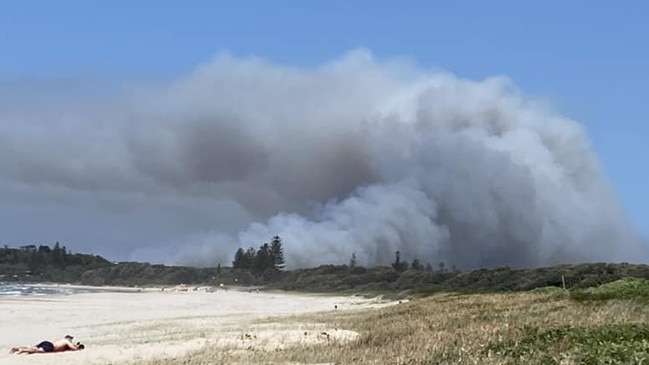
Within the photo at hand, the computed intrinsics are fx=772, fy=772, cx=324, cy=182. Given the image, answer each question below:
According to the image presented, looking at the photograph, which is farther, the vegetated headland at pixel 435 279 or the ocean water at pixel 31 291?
the ocean water at pixel 31 291

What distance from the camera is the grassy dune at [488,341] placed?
16.0 meters

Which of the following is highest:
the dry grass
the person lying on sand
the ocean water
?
the ocean water

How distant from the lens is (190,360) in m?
23.5

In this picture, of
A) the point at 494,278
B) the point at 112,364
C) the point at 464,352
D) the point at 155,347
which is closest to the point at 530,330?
the point at 464,352

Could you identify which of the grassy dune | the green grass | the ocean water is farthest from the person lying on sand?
the ocean water

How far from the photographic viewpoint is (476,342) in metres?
19.9

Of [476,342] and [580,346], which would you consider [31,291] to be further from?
[580,346]

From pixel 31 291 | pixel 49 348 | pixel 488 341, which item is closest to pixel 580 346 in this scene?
pixel 488 341

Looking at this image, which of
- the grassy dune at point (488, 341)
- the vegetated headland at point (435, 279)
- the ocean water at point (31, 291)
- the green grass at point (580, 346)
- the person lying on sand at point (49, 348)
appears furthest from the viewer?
the ocean water at point (31, 291)

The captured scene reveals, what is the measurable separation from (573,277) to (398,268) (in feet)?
287

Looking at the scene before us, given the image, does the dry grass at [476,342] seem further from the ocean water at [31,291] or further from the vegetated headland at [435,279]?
the ocean water at [31,291]

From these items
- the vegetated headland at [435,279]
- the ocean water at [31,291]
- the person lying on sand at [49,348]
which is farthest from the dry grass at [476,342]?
the ocean water at [31,291]

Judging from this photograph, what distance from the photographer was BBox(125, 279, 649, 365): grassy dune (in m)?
16.0

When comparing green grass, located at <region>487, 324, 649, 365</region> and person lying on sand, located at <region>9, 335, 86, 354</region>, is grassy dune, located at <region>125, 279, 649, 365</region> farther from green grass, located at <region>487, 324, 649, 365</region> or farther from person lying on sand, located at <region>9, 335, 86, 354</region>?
person lying on sand, located at <region>9, 335, 86, 354</region>
